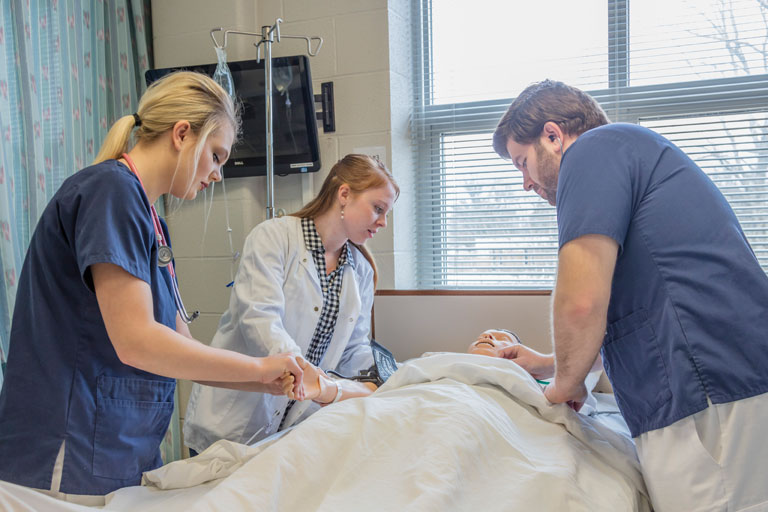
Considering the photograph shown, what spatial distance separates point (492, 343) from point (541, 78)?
1.37 meters

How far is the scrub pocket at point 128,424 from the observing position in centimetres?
111

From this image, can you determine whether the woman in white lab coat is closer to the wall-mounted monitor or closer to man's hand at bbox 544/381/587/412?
man's hand at bbox 544/381/587/412

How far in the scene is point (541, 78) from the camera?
2.73 metres

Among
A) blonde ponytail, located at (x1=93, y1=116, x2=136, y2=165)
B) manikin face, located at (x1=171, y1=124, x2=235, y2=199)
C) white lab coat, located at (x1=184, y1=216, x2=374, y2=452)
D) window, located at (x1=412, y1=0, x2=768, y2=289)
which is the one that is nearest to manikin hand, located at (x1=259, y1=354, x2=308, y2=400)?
white lab coat, located at (x1=184, y1=216, x2=374, y2=452)

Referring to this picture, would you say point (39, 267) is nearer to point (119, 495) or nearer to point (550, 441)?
point (119, 495)

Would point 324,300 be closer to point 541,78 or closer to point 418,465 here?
point 418,465

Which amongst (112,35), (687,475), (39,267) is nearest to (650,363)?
(687,475)

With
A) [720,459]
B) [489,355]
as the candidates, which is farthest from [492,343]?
[720,459]

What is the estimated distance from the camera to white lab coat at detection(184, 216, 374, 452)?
1.77 metres

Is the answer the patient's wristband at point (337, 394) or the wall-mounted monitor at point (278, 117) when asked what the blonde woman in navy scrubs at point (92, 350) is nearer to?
the patient's wristband at point (337, 394)

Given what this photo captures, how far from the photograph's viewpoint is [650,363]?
1.08m

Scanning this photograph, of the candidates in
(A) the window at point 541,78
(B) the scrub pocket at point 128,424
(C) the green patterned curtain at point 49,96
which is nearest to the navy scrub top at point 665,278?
(B) the scrub pocket at point 128,424

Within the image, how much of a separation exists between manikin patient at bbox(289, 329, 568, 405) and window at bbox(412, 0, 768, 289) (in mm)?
823

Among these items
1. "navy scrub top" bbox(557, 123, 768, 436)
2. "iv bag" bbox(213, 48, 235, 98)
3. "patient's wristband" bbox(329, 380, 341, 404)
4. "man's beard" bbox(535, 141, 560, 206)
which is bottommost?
"patient's wristband" bbox(329, 380, 341, 404)
